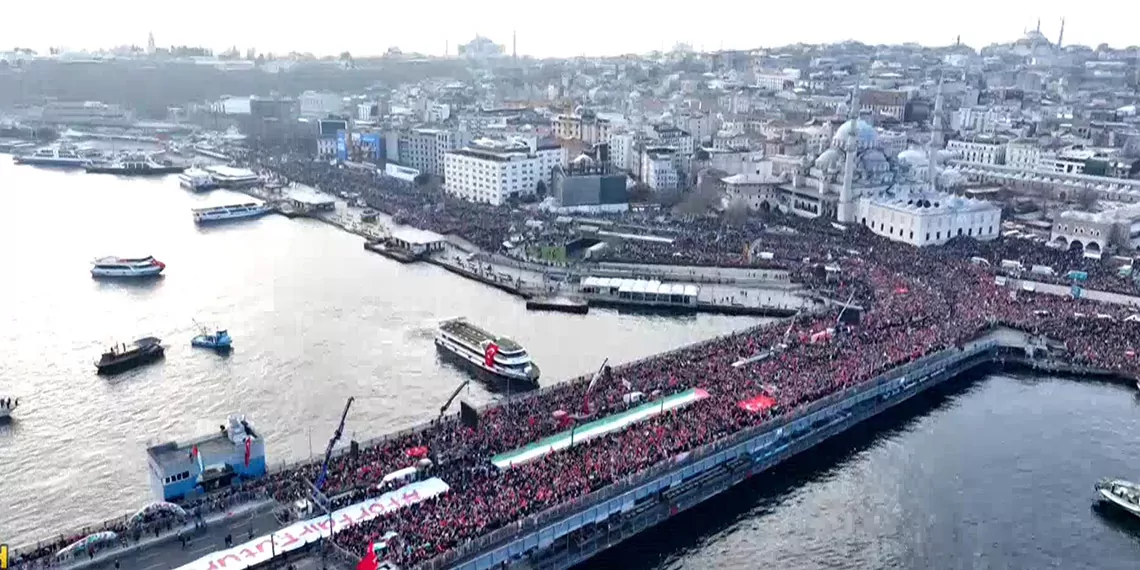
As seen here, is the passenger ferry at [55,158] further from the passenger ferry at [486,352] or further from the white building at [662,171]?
the passenger ferry at [486,352]

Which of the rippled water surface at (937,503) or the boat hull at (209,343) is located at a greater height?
the boat hull at (209,343)

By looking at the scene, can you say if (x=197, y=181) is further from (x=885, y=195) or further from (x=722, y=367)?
(x=722, y=367)

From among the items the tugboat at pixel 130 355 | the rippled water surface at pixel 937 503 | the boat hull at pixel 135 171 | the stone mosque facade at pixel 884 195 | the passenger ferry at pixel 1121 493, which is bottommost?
the rippled water surface at pixel 937 503

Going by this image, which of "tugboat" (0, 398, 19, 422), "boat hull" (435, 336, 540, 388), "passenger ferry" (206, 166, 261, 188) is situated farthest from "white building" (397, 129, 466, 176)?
"tugboat" (0, 398, 19, 422)

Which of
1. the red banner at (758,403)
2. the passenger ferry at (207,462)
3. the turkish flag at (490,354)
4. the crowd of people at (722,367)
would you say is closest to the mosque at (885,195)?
the crowd of people at (722,367)

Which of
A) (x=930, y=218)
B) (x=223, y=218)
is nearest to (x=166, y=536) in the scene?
(x=223, y=218)

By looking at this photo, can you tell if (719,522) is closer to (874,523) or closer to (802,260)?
(874,523)

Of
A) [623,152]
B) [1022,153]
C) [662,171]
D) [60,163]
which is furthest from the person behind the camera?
[60,163]

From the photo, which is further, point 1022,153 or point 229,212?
point 1022,153
